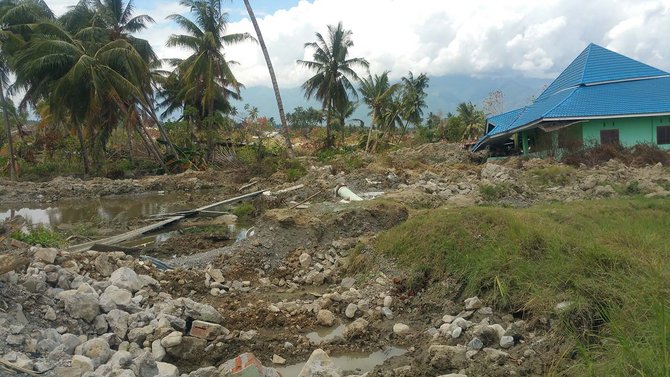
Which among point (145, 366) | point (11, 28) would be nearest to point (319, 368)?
point (145, 366)

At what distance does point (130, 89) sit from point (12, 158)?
8.76m

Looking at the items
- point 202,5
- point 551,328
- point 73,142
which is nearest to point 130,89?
point 202,5

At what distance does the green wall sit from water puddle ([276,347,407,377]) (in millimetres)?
17778

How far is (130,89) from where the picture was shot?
25.1 m

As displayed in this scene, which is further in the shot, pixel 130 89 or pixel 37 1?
pixel 37 1

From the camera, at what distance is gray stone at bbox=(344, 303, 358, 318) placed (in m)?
6.47

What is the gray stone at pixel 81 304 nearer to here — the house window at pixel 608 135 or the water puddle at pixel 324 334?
the water puddle at pixel 324 334

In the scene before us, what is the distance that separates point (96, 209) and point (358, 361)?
56.1 feet

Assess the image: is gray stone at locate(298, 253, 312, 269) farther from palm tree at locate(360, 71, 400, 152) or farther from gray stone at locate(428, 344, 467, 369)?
palm tree at locate(360, 71, 400, 152)

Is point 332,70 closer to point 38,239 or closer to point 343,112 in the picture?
point 343,112

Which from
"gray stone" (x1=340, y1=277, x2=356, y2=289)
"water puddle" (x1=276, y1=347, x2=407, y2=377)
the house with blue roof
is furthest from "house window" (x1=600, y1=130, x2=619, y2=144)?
"water puddle" (x1=276, y1=347, x2=407, y2=377)

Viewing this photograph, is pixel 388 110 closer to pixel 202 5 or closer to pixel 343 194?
pixel 202 5

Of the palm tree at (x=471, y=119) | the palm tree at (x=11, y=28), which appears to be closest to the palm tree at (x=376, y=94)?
the palm tree at (x=471, y=119)

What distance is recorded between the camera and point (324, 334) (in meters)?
6.09
